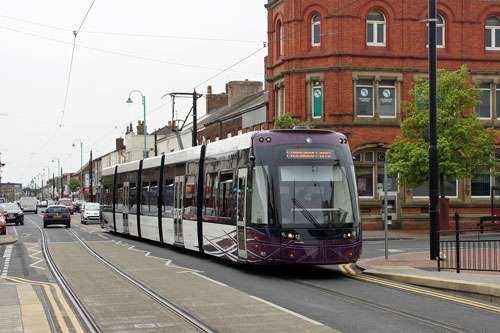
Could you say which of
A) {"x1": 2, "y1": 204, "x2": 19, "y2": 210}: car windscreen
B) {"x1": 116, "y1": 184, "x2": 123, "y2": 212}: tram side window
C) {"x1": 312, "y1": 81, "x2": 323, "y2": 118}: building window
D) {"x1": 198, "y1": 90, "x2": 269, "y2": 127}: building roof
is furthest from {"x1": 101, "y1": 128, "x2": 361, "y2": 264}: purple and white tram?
{"x1": 2, "y1": 204, "x2": 19, "y2": 210}: car windscreen

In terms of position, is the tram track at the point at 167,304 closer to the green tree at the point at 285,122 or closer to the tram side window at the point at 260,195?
the tram side window at the point at 260,195

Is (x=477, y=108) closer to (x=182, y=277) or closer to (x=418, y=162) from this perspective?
(x=418, y=162)

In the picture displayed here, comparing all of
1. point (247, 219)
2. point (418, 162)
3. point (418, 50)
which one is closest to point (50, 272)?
point (247, 219)

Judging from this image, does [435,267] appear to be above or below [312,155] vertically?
below

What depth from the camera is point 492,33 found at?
125 ft

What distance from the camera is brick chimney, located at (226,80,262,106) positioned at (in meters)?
59.5

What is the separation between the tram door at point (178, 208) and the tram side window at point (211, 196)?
97.5 inches

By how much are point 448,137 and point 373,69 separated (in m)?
6.82

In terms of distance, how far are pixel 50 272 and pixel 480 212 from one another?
26244mm

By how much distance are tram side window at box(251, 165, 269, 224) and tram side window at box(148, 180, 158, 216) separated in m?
9.50

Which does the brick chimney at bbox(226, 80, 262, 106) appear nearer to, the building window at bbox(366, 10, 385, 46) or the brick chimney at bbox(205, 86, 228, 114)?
the brick chimney at bbox(205, 86, 228, 114)

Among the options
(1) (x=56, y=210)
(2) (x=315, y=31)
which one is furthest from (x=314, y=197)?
(1) (x=56, y=210)

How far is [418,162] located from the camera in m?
30.9

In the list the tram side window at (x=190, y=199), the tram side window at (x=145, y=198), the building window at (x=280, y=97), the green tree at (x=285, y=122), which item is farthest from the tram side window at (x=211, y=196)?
the building window at (x=280, y=97)
